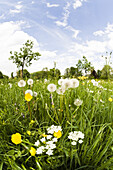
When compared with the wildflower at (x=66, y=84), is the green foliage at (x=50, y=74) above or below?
above

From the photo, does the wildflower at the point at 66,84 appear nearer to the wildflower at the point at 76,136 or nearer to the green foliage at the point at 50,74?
the wildflower at the point at 76,136

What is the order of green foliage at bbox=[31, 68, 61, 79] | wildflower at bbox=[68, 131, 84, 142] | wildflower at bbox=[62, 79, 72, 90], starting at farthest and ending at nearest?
green foliage at bbox=[31, 68, 61, 79], wildflower at bbox=[62, 79, 72, 90], wildflower at bbox=[68, 131, 84, 142]

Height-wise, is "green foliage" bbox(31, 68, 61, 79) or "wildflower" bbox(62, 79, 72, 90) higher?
"green foliage" bbox(31, 68, 61, 79)

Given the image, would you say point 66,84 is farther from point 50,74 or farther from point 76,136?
point 50,74

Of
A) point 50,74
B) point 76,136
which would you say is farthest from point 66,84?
point 50,74

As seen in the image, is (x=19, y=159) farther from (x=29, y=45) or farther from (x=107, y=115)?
(x=29, y=45)

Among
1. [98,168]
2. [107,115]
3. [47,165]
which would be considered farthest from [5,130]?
[107,115]

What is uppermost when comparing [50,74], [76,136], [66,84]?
[50,74]

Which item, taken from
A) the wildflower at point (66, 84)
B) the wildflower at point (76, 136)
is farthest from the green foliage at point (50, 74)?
the wildflower at point (76, 136)

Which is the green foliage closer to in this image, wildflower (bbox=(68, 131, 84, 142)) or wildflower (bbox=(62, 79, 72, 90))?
wildflower (bbox=(62, 79, 72, 90))

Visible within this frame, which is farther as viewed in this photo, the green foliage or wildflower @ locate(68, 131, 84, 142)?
the green foliage

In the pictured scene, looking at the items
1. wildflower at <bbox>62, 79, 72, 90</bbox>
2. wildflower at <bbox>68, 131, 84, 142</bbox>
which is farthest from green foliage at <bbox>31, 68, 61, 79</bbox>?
wildflower at <bbox>68, 131, 84, 142</bbox>

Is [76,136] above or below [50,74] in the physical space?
below

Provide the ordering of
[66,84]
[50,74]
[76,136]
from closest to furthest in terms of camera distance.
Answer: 1. [76,136]
2. [66,84]
3. [50,74]
